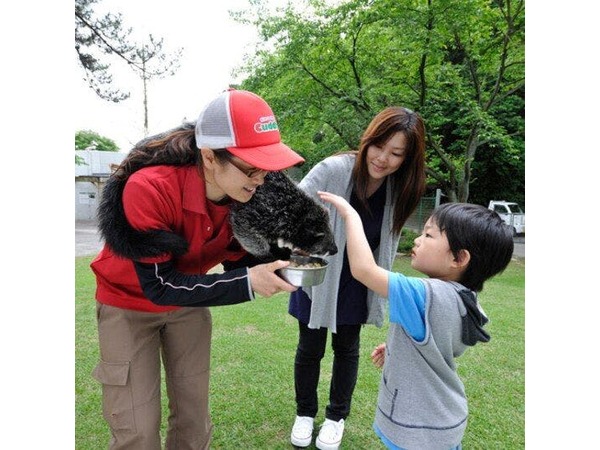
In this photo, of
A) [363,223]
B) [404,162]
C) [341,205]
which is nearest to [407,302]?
[341,205]

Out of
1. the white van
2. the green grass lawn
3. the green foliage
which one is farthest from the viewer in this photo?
the green foliage

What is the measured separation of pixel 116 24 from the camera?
6648 millimetres

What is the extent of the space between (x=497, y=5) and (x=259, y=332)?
899 cm

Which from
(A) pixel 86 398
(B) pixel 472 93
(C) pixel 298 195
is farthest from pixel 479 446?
(B) pixel 472 93

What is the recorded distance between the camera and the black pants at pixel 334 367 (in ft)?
7.99

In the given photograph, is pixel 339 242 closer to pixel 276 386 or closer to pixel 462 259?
pixel 462 259

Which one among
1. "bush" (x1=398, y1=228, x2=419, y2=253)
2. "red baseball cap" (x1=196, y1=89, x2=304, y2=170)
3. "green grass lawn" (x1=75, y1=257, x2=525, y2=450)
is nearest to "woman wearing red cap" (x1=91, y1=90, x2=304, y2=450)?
"red baseball cap" (x1=196, y1=89, x2=304, y2=170)

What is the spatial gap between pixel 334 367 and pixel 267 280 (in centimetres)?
118

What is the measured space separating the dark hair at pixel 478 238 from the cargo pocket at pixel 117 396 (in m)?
1.43

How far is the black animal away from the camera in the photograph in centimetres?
178

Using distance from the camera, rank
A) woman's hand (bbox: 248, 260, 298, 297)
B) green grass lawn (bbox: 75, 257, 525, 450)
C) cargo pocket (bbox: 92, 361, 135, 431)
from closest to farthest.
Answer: woman's hand (bbox: 248, 260, 298, 297) → cargo pocket (bbox: 92, 361, 135, 431) → green grass lawn (bbox: 75, 257, 525, 450)

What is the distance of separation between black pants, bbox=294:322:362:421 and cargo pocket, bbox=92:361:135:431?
100 cm

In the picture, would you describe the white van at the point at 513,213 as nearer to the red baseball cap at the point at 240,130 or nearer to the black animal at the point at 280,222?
the black animal at the point at 280,222

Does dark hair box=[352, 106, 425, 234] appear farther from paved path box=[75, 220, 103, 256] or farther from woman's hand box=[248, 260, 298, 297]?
paved path box=[75, 220, 103, 256]
